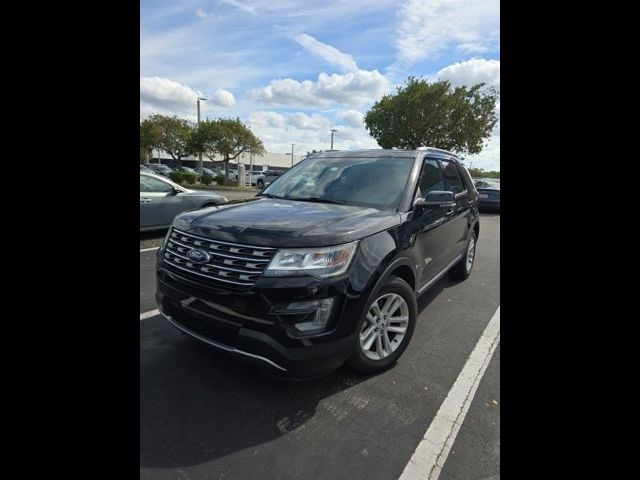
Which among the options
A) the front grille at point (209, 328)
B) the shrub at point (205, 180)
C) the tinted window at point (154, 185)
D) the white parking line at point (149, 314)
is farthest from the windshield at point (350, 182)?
the shrub at point (205, 180)

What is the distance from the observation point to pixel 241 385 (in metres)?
2.72

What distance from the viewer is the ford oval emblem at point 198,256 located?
250 centimetres

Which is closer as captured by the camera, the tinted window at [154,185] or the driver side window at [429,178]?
the driver side window at [429,178]

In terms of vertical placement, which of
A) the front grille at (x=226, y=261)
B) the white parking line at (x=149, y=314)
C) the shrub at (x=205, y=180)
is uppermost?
the shrub at (x=205, y=180)

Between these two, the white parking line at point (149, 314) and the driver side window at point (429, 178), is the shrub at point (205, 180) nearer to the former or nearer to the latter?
the white parking line at point (149, 314)

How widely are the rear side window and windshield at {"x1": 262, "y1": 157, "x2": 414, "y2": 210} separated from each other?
964 millimetres

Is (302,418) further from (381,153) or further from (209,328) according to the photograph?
(381,153)

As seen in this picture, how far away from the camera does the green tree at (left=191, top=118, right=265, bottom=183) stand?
32.0 meters

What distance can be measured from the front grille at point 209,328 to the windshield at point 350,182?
5.06ft

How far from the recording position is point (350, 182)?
3623mm

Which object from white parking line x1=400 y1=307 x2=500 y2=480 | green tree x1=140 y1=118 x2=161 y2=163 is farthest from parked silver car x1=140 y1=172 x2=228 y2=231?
green tree x1=140 y1=118 x2=161 y2=163

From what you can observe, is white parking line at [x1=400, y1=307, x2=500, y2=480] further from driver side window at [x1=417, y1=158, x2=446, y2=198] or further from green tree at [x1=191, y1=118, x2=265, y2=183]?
green tree at [x1=191, y1=118, x2=265, y2=183]
